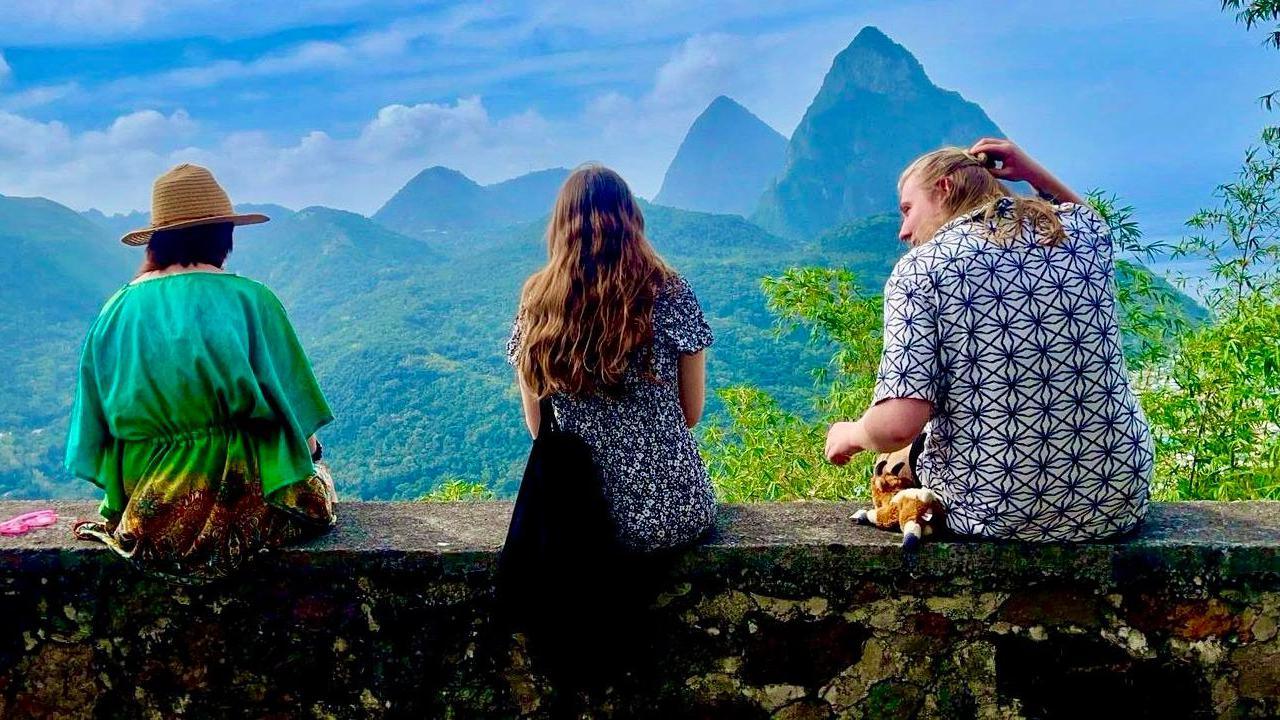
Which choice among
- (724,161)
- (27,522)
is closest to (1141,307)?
(27,522)

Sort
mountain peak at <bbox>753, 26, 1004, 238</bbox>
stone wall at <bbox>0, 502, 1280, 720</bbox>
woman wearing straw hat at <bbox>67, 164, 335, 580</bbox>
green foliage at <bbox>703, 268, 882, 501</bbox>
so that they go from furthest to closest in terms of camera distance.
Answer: mountain peak at <bbox>753, 26, 1004, 238</bbox>
green foliage at <bbox>703, 268, 882, 501</bbox>
woman wearing straw hat at <bbox>67, 164, 335, 580</bbox>
stone wall at <bbox>0, 502, 1280, 720</bbox>

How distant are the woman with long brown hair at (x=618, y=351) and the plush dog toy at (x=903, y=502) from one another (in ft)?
1.39

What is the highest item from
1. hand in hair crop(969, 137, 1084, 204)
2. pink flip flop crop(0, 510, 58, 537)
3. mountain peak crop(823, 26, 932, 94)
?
mountain peak crop(823, 26, 932, 94)

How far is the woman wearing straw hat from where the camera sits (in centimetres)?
219

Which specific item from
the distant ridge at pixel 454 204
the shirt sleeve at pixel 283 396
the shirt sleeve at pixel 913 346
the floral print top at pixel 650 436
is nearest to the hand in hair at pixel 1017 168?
the shirt sleeve at pixel 913 346

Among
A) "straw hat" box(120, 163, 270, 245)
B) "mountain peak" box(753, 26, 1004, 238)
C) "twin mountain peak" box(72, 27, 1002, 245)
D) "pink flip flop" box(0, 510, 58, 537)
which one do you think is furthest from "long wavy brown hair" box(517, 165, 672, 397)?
"mountain peak" box(753, 26, 1004, 238)

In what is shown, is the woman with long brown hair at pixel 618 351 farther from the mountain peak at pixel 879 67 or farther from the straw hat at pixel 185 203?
the mountain peak at pixel 879 67

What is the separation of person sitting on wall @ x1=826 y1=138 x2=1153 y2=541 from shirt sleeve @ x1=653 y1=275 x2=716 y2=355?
40cm

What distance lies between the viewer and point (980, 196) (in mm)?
2088

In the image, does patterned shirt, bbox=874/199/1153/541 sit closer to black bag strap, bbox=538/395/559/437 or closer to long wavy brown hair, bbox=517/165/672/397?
long wavy brown hair, bbox=517/165/672/397

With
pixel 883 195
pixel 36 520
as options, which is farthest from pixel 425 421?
pixel 883 195

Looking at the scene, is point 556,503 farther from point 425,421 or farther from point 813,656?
point 425,421

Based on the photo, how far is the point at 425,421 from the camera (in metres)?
36.5

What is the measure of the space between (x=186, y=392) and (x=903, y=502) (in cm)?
170
